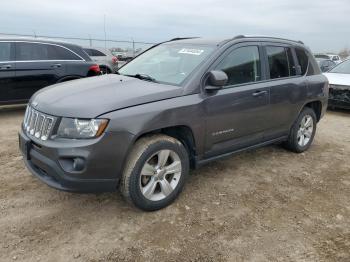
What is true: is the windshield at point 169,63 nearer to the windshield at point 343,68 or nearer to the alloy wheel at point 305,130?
the alloy wheel at point 305,130

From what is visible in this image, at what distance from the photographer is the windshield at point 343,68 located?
10148mm

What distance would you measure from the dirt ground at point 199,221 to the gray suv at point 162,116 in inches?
14.2

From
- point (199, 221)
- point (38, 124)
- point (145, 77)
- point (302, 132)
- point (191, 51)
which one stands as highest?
point (191, 51)

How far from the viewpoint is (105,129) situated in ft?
10.3

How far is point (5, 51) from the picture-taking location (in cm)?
747

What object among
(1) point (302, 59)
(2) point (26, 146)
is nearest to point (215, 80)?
(2) point (26, 146)

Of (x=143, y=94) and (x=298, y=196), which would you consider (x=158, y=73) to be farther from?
(x=298, y=196)

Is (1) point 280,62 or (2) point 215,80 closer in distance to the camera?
(2) point 215,80

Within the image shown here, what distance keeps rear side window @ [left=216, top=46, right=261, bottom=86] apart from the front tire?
1.10 metres

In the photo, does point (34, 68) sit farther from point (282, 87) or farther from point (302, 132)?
point (302, 132)

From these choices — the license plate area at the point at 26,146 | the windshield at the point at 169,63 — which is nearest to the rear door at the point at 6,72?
the windshield at the point at 169,63

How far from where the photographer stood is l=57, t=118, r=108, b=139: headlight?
3.13 metres

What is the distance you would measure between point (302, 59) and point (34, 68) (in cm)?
539

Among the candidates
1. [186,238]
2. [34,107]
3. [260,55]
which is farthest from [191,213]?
[260,55]
